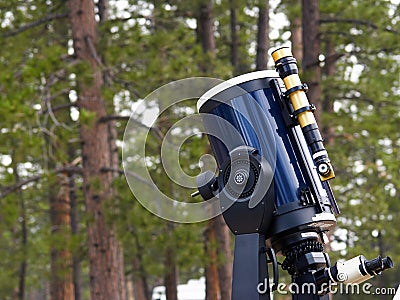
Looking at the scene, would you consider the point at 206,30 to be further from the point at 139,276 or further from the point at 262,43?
the point at 139,276

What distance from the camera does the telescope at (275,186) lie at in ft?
12.3

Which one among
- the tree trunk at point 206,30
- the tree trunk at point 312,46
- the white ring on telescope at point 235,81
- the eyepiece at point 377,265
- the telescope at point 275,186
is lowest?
the eyepiece at point 377,265

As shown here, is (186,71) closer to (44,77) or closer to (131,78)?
(131,78)

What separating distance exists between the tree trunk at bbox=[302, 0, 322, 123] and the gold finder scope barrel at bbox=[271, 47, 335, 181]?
6066mm

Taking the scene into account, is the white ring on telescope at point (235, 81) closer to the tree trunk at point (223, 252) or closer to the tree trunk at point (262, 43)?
the tree trunk at point (262, 43)

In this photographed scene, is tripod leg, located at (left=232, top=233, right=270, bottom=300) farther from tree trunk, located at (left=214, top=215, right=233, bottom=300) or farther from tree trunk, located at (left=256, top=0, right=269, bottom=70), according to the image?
tree trunk, located at (left=214, top=215, right=233, bottom=300)

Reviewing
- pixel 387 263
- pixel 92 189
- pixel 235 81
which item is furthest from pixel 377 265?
pixel 92 189

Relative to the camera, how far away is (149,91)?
952 cm

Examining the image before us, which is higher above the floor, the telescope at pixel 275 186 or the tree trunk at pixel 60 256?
the tree trunk at pixel 60 256

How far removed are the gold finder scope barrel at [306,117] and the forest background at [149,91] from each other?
3923mm

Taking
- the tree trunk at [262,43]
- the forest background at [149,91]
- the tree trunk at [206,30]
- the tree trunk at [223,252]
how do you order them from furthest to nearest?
the tree trunk at [206,30]
the tree trunk at [223,252]
the forest background at [149,91]
the tree trunk at [262,43]

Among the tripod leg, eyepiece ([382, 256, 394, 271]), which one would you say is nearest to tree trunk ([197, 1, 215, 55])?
the tripod leg

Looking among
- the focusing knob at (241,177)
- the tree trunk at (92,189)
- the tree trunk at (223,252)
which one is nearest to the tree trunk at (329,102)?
the tree trunk at (223,252)

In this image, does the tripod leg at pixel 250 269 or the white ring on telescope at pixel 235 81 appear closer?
the tripod leg at pixel 250 269
